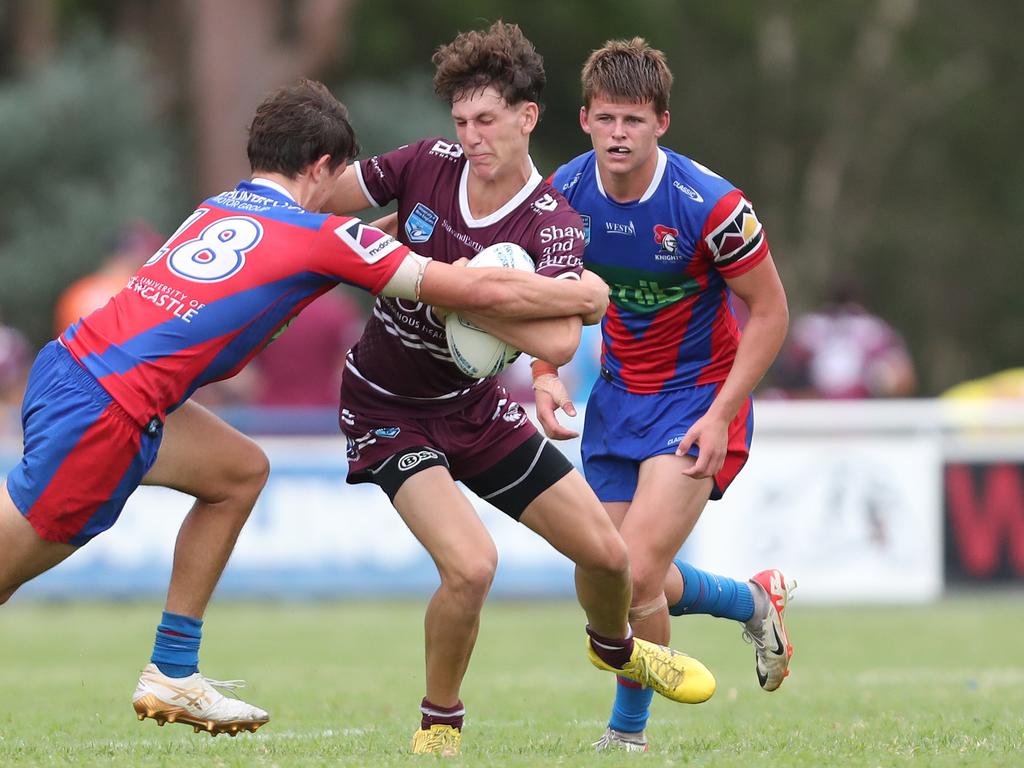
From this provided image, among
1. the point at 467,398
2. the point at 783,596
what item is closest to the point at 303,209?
the point at 467,398

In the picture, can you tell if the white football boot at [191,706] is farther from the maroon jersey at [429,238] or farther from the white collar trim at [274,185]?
the white collar trim at [274,185]

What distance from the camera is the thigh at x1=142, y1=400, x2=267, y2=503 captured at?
20.1 ft

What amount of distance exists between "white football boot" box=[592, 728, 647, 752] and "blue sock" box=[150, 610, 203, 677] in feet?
5.00

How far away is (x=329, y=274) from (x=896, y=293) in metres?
34.3

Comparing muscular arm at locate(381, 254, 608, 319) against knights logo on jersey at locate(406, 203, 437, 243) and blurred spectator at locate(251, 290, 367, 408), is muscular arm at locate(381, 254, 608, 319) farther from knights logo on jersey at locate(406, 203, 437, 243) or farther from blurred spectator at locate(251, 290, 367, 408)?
blurred spectator at locate(251, 290, 367, 408)

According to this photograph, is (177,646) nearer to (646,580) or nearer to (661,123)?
(646,580)

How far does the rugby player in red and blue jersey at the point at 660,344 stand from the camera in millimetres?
6543

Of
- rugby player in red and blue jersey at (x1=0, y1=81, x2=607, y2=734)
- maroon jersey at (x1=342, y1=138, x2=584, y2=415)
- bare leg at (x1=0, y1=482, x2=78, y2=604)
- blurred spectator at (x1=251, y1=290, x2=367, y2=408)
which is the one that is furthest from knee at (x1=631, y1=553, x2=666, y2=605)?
blurred spectator at (x1=251, y1=290, x2=367, y2=408)

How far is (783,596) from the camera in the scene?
7.31 metres

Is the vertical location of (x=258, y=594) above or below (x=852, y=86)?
below

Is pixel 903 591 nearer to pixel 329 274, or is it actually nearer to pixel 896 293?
pixel 329 274

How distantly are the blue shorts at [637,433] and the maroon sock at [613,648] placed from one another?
685mm

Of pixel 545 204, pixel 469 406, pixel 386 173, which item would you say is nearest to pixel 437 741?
pixel 469 406

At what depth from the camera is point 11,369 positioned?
15531mm
